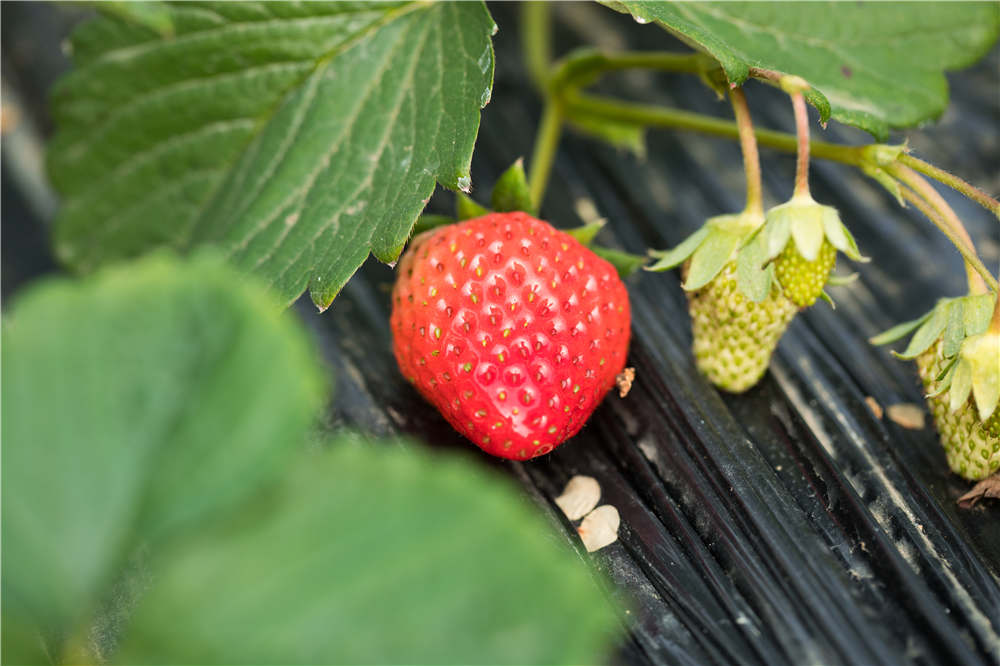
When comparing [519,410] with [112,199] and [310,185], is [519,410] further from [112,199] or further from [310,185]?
[112,199]

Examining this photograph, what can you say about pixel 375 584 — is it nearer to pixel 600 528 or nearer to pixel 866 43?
pixel 600 528

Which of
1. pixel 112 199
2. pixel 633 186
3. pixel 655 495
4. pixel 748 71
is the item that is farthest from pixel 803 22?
pixel 112 199

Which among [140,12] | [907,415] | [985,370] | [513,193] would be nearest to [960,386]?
[985,370]

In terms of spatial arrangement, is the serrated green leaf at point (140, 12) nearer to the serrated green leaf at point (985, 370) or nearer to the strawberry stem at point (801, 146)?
the strawberry stem at point (801, 146)

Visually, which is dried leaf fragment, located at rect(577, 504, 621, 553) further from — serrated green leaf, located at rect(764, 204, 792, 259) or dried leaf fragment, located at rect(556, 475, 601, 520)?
serrated green leaf, located at rect(764, 204, 792, 259)

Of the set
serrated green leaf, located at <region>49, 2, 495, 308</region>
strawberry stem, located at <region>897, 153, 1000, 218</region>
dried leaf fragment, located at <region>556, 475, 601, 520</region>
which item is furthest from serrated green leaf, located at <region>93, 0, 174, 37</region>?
strawberry stem, located at <region>897, 153, 1000, 218</region>
